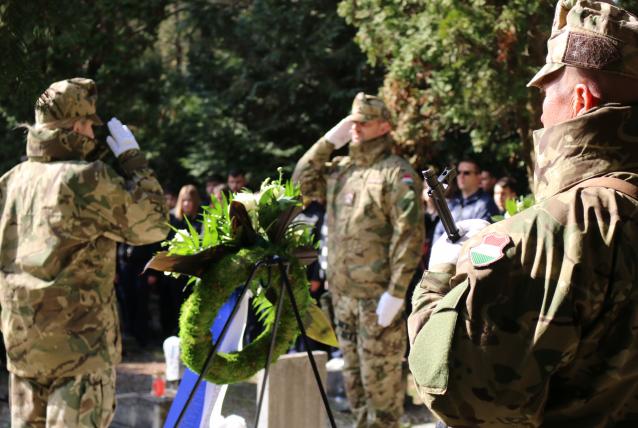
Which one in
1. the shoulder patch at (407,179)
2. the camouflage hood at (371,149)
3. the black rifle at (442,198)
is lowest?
the shoulder patch at (407,179)

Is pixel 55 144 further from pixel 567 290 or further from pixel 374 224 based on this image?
pixel 567 290

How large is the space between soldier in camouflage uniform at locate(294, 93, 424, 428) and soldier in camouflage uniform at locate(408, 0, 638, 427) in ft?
14.1

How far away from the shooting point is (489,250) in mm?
2234

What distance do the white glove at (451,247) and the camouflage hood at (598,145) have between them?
35 centimetres

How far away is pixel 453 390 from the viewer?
7.48 ft

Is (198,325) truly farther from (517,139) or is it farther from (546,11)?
(517,139)

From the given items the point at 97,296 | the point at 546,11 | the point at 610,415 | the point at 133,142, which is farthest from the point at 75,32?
the point at 546,11

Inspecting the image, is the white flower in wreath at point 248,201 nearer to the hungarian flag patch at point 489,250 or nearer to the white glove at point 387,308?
the hungarian flag patch at point 489,250

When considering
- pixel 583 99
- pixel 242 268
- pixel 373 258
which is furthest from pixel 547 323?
pixel 373 258

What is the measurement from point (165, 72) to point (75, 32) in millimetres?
11341

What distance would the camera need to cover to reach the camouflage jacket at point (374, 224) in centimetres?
671

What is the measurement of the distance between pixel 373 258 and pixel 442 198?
387cm

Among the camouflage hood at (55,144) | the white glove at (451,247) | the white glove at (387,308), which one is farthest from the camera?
the white glove at (387,308)

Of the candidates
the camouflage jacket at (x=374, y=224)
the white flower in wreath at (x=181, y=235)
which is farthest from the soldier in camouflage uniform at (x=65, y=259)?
the camouflage jacket at (x=374, y=224)
